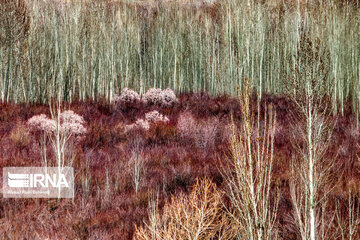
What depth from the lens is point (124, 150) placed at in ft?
25.5

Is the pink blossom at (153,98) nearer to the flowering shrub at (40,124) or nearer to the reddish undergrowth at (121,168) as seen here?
the reddish undergrowth at (121,168)

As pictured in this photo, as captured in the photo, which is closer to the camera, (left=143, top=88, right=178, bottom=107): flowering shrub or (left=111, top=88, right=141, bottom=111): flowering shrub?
(left=111, top=88, right=141, bottom=111): flowering shrub

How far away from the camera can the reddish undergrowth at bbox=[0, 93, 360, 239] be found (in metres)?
4.02

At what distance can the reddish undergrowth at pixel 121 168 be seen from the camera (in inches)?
158

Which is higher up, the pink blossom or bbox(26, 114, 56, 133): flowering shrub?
the pink blossom

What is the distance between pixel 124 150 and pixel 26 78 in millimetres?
11211

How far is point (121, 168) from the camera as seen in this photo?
6.55 m

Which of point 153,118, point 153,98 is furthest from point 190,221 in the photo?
point 153,98
